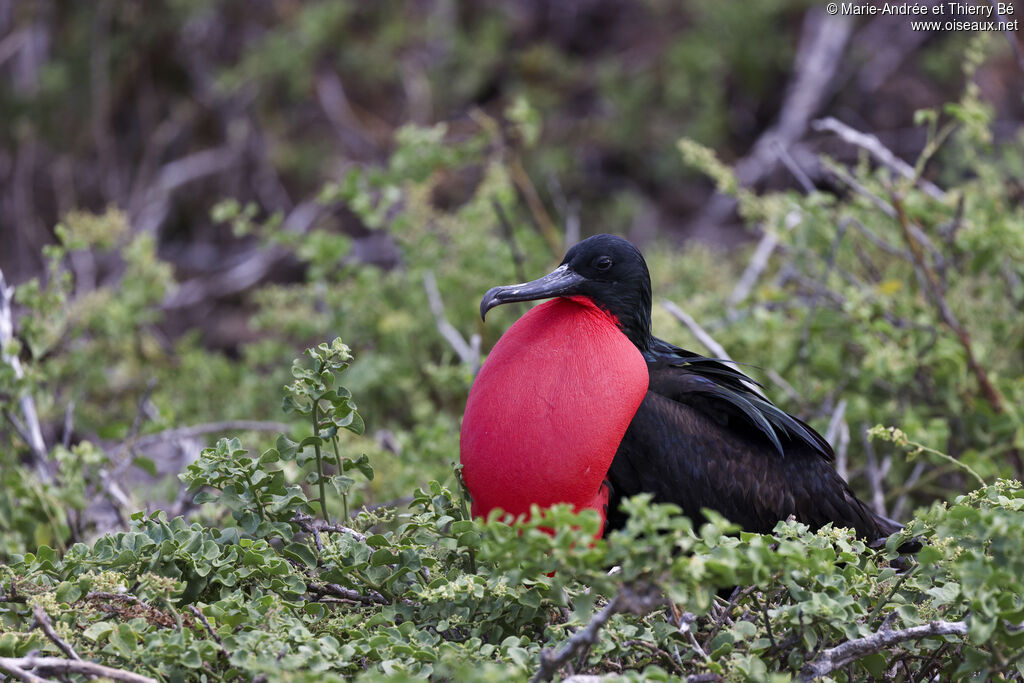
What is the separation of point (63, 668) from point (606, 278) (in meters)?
1.08

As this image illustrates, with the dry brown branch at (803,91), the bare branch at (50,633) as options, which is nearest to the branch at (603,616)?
the bare branch at (50,633)

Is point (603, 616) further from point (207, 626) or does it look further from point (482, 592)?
point (207, 626)

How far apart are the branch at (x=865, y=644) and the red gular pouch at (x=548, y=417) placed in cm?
47

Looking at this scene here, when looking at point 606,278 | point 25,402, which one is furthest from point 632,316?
point 25,402

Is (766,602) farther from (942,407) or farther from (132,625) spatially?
(942,407)

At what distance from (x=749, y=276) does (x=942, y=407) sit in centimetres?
102

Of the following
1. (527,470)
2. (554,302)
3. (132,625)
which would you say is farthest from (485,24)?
(132,625)

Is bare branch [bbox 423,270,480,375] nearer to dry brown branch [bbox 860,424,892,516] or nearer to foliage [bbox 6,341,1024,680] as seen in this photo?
dry brown branch [bbox 860,424,892,516]

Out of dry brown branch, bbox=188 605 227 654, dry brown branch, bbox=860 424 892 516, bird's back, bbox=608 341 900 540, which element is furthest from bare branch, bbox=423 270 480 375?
dry brown branch, bbox=188 605 227 654

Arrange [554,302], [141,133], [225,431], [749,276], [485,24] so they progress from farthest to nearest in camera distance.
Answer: [485,24], [141,133], [749,276], [225,431], [554,302]

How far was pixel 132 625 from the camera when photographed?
139 cm

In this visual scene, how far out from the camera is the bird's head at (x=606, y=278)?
190cm

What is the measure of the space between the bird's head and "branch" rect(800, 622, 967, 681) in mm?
766

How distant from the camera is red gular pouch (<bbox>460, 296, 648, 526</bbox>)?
1.67m
